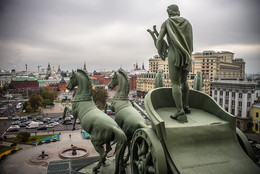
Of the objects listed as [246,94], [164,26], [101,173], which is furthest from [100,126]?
[246,94]

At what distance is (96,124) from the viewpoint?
9.52 m

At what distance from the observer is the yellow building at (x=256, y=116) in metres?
33.3

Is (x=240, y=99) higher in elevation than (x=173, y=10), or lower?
lower

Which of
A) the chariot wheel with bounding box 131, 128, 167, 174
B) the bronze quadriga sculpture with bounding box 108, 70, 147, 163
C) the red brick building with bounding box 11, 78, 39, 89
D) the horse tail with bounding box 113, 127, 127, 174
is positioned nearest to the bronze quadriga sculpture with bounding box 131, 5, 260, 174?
the chariot wheel with bounding box 131, 128, 167, 174

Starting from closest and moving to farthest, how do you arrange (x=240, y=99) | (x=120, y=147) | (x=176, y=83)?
(x=176, y=83)
(x=120, y=147)
(x=240, y=99)

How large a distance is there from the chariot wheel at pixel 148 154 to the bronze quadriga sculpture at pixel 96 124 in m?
1.63

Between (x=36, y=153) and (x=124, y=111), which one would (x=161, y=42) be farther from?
(x=36, y=153)

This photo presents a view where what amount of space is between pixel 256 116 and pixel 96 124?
1317 inches

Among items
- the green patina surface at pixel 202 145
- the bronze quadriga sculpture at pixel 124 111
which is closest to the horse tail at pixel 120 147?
the bronze quadriga sculpture at pixel 124 111

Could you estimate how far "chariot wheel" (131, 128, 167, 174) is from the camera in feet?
17.4

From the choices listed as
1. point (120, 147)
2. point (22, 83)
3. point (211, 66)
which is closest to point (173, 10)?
point (120, 147)

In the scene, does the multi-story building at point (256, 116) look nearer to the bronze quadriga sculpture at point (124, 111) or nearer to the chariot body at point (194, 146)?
the bronze quadriga sculpture at point (124, 111)

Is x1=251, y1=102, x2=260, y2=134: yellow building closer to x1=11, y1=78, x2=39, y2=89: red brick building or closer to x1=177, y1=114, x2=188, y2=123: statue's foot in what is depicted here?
x1=177, y1=114, x2=188, y2=123: statue's foot

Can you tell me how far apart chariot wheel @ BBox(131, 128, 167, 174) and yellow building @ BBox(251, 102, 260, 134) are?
3367cm
